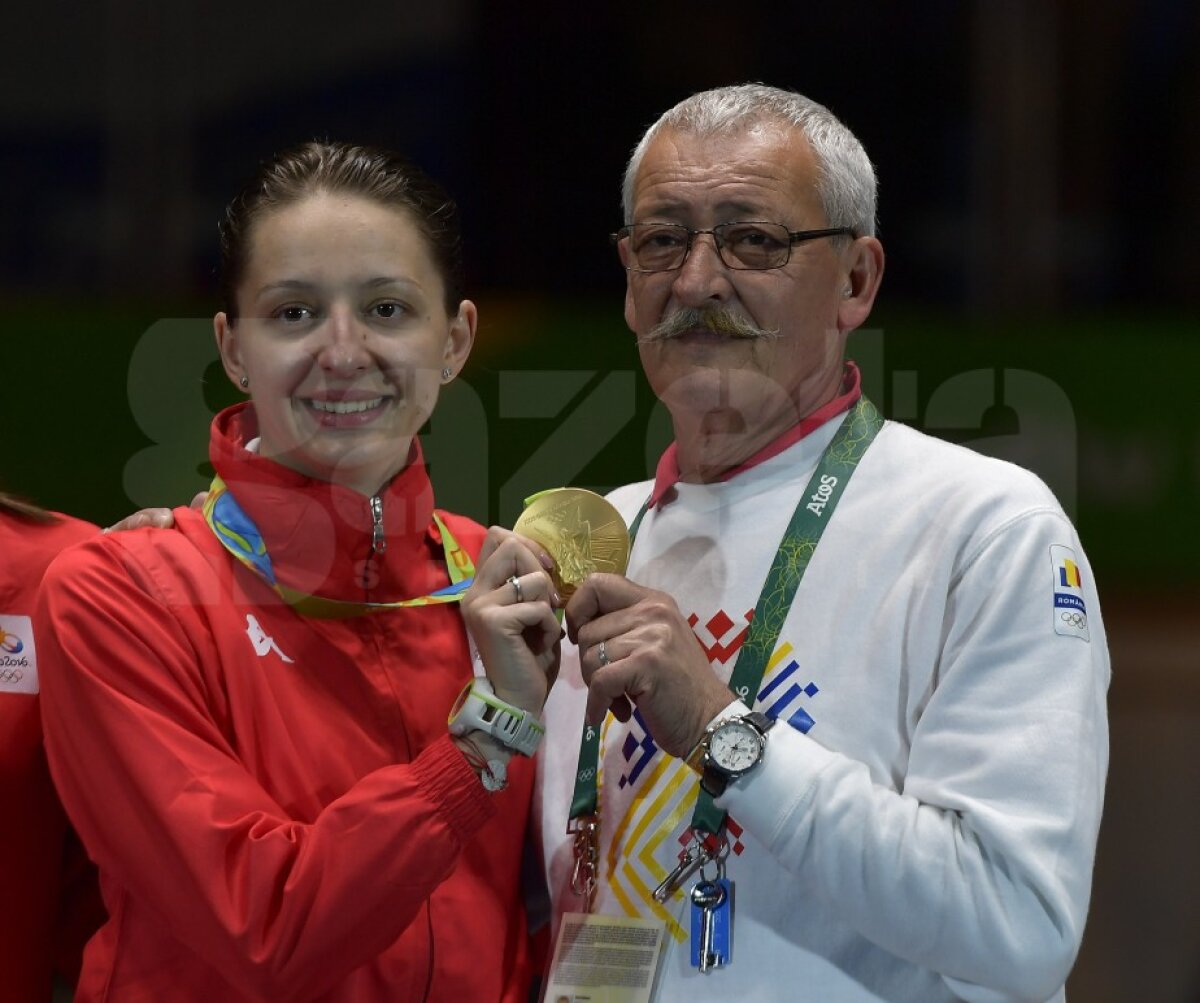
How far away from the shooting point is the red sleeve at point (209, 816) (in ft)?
5.94

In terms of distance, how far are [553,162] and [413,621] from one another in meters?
4.29

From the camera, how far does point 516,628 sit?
72.7 inches

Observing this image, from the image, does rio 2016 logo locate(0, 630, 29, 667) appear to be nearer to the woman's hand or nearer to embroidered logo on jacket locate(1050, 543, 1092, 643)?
the woman's hand

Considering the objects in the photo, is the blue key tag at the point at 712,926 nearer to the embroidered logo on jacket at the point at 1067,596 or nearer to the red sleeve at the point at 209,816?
the red sleeve at the point at 209,816

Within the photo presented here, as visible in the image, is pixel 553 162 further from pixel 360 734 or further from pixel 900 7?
pixel 360 734

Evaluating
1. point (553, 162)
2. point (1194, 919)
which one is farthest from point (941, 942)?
point (553, 162)

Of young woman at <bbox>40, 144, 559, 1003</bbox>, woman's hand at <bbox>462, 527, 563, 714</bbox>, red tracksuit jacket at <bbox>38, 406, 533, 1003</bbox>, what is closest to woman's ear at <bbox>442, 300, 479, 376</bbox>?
young woman at <bbox>40, 144, 559, 1003</bbox>

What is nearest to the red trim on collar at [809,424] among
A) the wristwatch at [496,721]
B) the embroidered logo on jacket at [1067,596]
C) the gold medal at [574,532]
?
the gold medal at [574,532]

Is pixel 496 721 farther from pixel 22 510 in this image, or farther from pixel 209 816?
pixel 22 510

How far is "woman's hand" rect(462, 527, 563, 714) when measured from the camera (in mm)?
1848

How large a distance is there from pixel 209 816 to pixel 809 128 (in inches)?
44.6

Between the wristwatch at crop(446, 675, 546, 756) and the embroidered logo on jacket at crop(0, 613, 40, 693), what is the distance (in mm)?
728

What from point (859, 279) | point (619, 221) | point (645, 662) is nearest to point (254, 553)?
point (645, 662)

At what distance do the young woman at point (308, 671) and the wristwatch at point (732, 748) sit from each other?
0.21m
